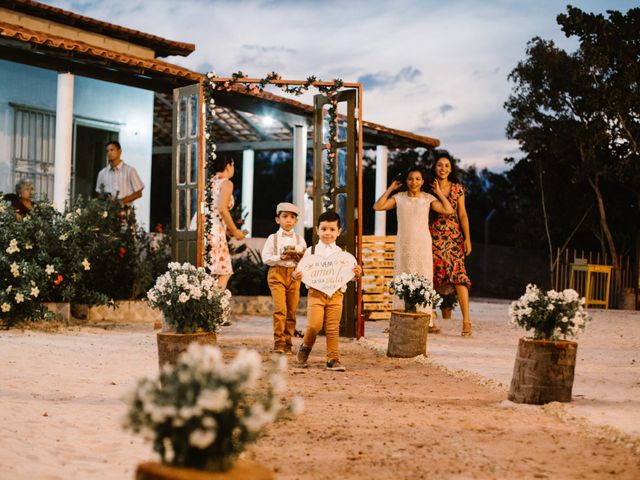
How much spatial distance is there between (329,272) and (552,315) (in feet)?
7.02

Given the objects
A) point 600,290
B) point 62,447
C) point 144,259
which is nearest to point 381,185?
point 600,290

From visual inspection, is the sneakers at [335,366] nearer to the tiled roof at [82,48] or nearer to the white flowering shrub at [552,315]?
the white flowering shrub at [552,315]

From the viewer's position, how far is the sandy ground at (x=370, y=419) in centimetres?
423

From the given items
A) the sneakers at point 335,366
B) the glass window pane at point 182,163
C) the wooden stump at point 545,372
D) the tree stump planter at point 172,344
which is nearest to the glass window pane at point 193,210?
the glass window pane at point 182,163

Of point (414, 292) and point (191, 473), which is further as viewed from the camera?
point (414, 292)

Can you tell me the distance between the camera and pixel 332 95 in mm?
10367

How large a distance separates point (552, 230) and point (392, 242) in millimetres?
10868

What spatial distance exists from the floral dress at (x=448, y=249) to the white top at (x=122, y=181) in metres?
4.40

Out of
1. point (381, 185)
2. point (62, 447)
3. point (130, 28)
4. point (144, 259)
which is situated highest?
point (130, 28)

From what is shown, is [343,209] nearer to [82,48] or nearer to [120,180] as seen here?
[120,180]

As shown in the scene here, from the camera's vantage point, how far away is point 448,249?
10.7 metres

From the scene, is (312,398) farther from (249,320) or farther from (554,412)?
(249,320)

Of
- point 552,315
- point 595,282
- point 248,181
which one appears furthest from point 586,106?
point 552,315

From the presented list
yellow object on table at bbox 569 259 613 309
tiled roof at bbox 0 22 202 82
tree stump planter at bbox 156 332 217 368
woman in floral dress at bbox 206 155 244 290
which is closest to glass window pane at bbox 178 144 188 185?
woman in floral dress at bbox 206 155 244 290
